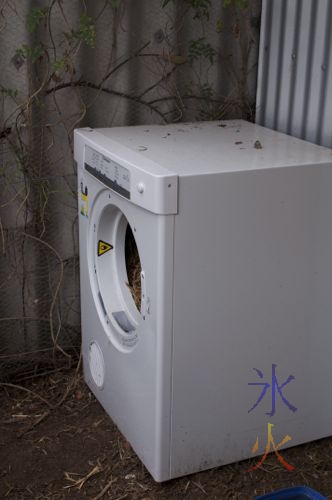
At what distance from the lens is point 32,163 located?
2971mm

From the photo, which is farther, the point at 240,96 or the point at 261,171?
the point at 240,96

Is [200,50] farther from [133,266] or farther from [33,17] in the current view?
[133,266]

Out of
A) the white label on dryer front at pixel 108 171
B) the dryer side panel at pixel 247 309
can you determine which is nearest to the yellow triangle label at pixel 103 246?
the white label on dryer front at pixel 108 171

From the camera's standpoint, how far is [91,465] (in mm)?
2711

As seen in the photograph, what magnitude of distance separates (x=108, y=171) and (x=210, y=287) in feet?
1.70

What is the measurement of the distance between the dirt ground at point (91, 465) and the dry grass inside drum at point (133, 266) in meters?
0.57

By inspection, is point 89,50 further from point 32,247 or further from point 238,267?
point 238,267

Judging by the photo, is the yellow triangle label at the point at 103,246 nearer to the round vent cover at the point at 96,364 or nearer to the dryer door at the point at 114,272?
the dryer door at the point at 114,272

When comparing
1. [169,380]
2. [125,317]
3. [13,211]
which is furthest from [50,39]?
[169,380]

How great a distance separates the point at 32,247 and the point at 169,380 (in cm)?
100

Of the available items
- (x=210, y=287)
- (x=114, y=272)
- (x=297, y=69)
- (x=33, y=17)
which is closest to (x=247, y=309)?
(x=210, y=287)

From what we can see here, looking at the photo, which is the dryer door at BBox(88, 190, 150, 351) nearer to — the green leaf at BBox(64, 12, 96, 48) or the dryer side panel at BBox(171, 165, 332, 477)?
the dryer side panel at BBox(171, 165, 332, 477)

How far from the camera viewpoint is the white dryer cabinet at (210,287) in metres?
2.27

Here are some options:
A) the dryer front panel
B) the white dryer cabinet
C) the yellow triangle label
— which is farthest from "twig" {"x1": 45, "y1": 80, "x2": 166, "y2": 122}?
the yellow triangle label
